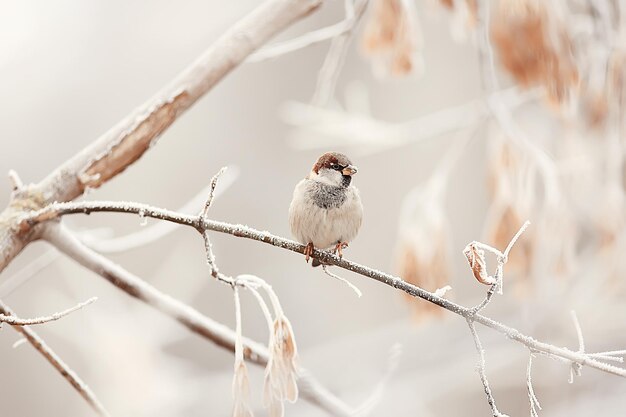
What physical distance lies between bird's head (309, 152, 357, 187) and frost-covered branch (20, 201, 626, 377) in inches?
9.9

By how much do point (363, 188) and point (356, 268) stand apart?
3.20 m

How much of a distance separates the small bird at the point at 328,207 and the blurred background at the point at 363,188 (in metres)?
0.15

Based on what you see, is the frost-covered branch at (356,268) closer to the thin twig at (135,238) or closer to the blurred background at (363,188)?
the thin twig at (135,238)

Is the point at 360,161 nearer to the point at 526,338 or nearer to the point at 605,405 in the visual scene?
the point at 605,405

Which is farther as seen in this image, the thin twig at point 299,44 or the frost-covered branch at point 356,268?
the thin twig at point 299,44

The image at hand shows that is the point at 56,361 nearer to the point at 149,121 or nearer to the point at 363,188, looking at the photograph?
the point at 149,121

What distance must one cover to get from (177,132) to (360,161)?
1.03 m

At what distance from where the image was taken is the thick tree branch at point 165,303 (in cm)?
101

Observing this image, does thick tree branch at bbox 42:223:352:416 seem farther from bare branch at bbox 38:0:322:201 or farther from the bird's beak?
the bird's beak

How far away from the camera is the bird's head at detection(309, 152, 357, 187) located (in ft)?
3.79

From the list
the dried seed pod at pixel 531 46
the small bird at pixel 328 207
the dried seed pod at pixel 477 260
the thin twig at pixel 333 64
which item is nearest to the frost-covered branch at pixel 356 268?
the dried seed pod at pixel 477 260

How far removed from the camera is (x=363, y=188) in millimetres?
3951

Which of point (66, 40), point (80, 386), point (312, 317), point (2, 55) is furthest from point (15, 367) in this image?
point (80, 386)

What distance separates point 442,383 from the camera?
2377mm
